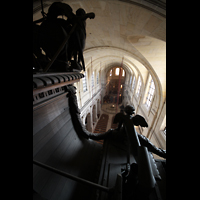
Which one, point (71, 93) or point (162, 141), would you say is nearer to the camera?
point (71, 93)

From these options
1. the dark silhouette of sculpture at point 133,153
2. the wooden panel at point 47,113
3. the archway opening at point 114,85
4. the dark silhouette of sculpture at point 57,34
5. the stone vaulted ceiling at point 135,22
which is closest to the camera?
the dark silhouette of sculpture at point 133,153

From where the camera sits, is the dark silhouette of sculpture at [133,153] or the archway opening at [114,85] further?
the archway opening at [114,85]

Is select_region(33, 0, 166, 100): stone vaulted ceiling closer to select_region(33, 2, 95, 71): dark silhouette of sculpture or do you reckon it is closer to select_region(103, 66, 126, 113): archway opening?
select_region(33, 2, 95, 71): dark silhouette of sculpture

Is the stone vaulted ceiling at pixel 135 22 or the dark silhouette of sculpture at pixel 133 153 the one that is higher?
the stone vaulted ceiling at pixel 135 22

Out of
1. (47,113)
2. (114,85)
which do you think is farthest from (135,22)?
(114,85)

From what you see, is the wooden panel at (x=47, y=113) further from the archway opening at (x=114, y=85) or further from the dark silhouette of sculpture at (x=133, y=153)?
the archway opening at (x=114, y=85)

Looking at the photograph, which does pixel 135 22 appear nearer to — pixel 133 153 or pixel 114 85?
pixel 133 153

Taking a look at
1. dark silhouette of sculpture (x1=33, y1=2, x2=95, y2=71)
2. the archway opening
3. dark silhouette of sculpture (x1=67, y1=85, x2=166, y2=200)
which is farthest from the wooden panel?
the archway opening

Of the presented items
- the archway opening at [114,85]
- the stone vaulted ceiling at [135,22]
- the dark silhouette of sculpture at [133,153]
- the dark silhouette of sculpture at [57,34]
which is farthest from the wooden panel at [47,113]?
the archway opening at [114,85]

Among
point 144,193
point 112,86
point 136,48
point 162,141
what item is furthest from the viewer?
point 112,86
